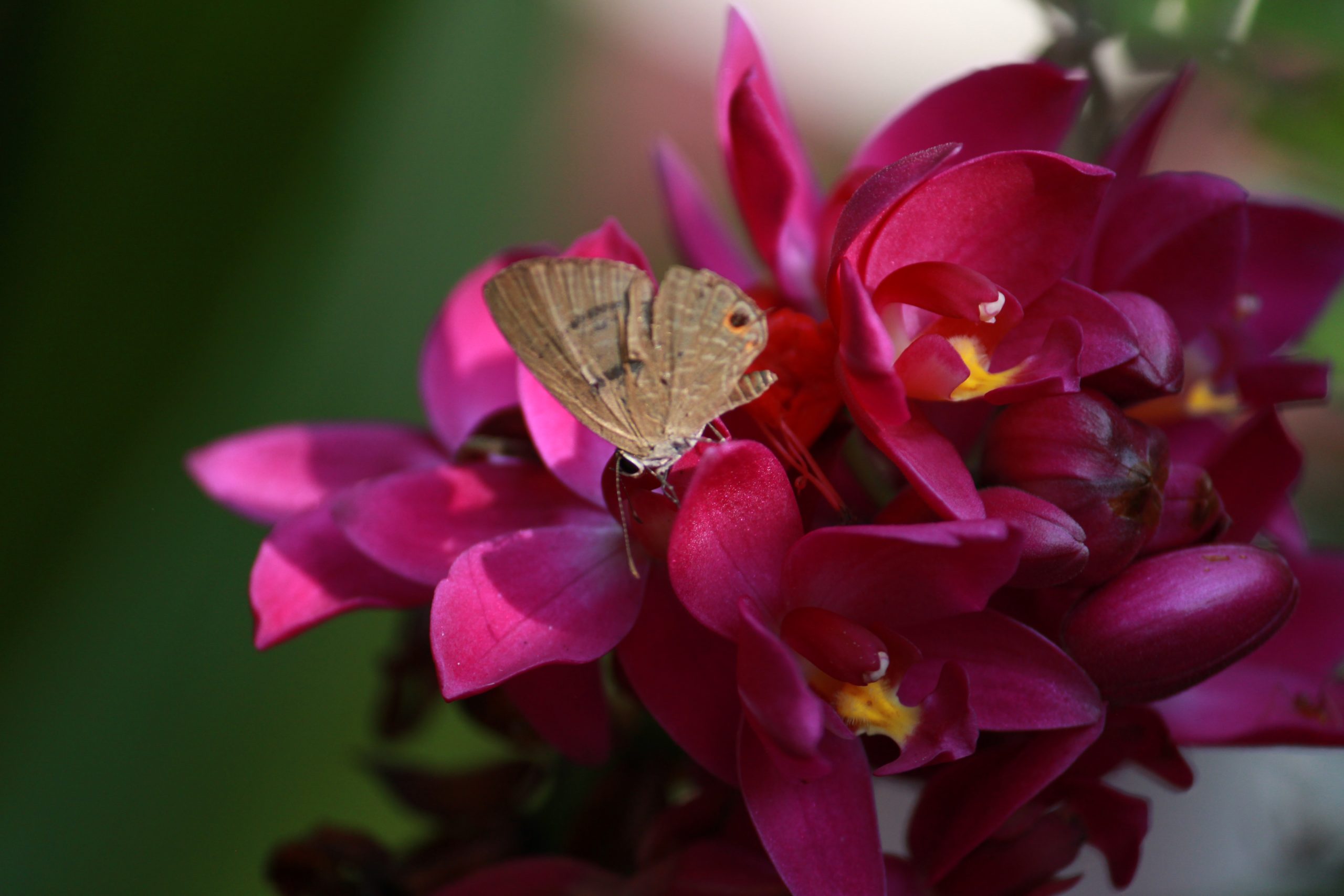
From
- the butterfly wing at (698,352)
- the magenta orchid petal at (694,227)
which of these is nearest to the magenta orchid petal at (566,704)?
the butterfly wing at (698,352)

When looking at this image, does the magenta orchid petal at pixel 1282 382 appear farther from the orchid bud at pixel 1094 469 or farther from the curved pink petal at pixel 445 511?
the curved pink petal at pixel 445 511

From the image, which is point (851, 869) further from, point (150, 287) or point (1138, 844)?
point (150, 287)

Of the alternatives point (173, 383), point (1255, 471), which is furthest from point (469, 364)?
point (173, 383)

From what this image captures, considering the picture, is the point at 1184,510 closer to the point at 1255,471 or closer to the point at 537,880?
the point at 1255,471

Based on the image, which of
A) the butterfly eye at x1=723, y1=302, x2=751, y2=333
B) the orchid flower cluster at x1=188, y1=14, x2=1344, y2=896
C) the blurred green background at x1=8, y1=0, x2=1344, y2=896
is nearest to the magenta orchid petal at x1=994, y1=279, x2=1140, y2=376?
the orchid flower cluster at x1=188, y1=14, x2=1344, y2=896

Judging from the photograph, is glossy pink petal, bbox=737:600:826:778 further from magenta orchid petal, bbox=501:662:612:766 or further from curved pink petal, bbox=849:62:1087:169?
curved pink petal, bbox=849:62:1087:169

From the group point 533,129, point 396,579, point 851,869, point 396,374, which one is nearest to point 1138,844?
point 851,869
